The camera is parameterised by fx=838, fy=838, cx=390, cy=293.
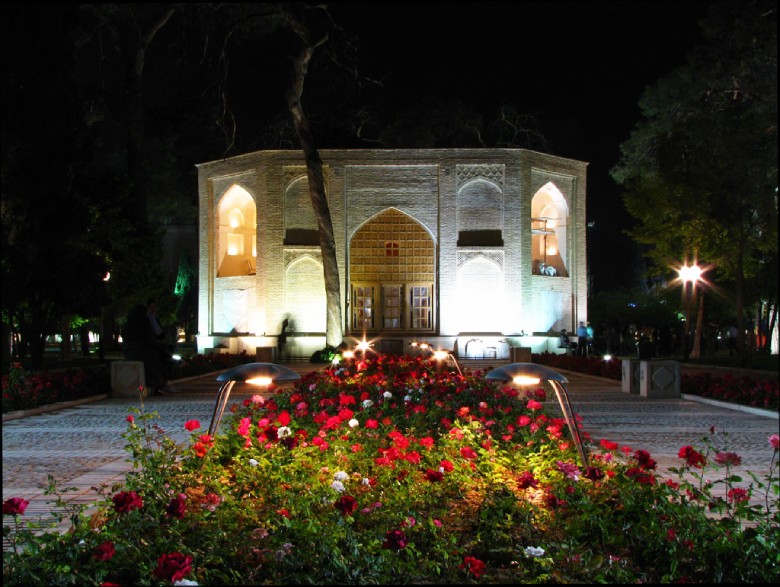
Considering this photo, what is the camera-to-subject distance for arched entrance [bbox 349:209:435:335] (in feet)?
106

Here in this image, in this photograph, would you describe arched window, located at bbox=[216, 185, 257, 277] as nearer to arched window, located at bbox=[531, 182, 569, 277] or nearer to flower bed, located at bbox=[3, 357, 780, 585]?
arched window, located at bbox=[531, 182, 569, 277]

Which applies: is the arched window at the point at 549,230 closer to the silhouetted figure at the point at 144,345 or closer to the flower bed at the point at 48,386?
the silhouetted figure at the point at 144,345

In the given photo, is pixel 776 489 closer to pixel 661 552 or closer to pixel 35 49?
pixel 661 552

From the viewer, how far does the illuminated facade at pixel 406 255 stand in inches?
1222

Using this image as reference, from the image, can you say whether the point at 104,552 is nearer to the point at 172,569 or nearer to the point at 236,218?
the point at 172,569

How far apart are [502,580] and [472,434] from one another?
306 cm

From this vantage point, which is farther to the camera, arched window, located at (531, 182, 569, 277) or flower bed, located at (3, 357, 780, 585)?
arched window, located at (531, 182, 569, 277)

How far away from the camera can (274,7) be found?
25484 mm

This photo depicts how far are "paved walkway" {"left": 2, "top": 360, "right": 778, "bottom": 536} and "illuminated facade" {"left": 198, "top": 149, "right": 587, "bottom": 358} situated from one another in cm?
1302

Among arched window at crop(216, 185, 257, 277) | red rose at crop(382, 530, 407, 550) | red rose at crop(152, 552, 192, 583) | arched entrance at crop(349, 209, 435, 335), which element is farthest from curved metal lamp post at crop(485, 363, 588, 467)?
arched window at crop(216, 185, 257, 277)

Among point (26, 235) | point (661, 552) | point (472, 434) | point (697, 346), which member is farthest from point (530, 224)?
point (26, 235)

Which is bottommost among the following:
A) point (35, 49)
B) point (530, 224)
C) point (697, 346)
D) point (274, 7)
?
point (697, 346)

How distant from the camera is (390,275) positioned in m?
32.4

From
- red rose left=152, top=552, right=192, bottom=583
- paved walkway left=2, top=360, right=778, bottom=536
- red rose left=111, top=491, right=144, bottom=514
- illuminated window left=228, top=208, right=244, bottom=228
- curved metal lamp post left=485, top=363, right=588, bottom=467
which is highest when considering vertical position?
illuminated window left=228, top=208, right=244, bottom=228
